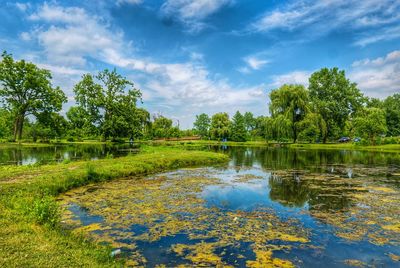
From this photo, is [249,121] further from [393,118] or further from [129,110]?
[129,110]

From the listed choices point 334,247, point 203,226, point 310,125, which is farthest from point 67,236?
point 310,125

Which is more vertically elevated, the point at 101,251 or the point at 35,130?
the point at 35,130

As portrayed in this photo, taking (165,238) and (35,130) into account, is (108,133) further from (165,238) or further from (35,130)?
(165,238)

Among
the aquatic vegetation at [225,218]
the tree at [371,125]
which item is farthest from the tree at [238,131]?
the aquatic vegetation at [225,218]

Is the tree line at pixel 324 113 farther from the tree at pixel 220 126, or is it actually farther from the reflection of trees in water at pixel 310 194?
the reflection of trees in water at pixel 310 194

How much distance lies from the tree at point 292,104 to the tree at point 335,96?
6.56 metres

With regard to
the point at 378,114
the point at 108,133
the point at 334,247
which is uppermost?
the point at 378,114

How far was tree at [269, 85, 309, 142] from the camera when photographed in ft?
171

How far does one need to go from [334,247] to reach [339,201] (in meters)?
5.24

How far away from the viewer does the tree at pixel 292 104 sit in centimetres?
5200

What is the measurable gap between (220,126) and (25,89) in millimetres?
50491

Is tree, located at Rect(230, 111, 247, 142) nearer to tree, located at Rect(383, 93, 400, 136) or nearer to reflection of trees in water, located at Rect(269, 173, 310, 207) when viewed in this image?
tree, located at Rect(383, 93, 400, 136)

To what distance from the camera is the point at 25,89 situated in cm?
4450

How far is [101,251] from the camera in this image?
18.6 ft
